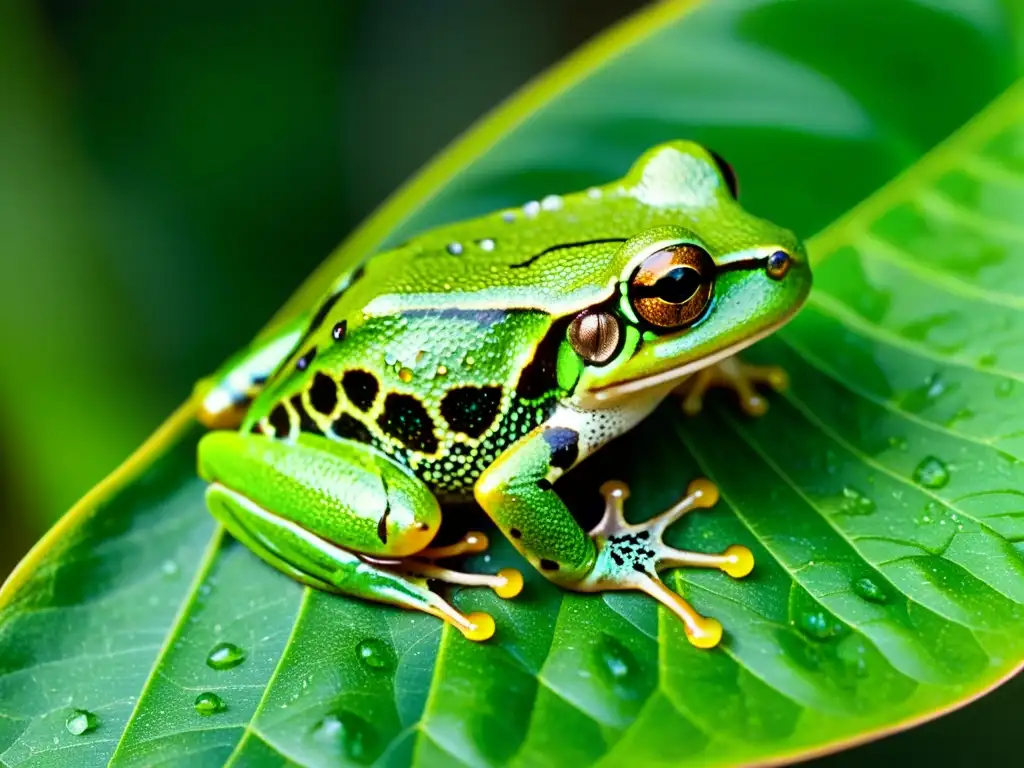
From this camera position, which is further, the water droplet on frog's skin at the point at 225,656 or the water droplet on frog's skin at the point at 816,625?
the water droplet on frog's skin at the point at 225,656

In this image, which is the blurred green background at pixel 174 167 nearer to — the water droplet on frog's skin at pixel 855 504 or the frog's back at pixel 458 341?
the frog's back at pixel 458 341

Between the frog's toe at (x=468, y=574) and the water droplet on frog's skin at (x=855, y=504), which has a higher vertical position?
the frog's toe at (x=468, y=574)

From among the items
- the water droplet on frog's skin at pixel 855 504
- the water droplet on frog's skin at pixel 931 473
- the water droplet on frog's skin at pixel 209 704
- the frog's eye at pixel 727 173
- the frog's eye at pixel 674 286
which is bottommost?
the water droplet on frog's skin at pixel 855 504

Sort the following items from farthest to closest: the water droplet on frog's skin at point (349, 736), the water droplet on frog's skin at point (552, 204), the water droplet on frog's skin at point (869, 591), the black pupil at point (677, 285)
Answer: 1. the water droplet on frog's skin at point (552, 204)
2. the black pupil at point (677, 285)
3. the water droplet on frog's skin at point (869, 591)
4. the water droplet on frog's skin at point (349, 736)

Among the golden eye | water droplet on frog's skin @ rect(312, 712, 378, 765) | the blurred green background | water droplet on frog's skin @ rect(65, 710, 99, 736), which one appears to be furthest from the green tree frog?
the blurred green background

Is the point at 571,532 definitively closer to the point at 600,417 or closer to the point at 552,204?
the point at 600,417

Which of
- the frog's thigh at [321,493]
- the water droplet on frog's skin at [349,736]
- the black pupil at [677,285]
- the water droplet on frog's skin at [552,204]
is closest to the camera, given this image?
the water droplet on frog's skin at [349,736]

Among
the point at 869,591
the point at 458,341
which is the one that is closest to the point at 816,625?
the point at 869,591

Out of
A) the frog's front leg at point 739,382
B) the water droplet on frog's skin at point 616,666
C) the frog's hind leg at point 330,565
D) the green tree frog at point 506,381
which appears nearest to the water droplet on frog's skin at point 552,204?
the green tree frog at point 506,381
